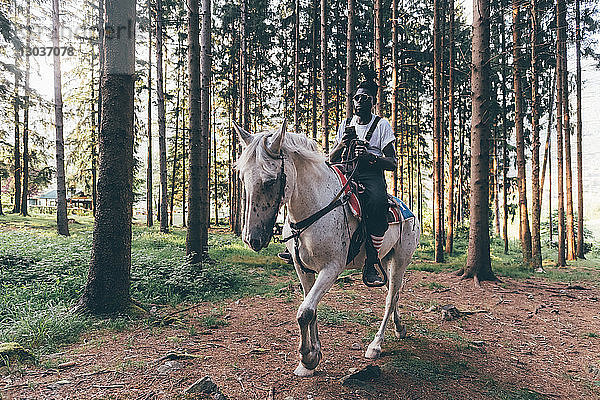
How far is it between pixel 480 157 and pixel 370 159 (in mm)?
7559

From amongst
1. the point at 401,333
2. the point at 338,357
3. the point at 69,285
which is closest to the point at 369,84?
the point at 338,357

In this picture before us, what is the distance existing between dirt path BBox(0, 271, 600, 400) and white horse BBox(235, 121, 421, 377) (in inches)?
27.7

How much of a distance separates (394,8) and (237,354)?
15.0 metres

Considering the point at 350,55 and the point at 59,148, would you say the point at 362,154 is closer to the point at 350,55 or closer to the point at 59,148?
the point at 350,55

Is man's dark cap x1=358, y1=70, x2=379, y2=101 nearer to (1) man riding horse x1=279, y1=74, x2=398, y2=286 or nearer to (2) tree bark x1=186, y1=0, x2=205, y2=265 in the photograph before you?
(1) man riding horse x1=279, y1=74, x2=398, y2=286

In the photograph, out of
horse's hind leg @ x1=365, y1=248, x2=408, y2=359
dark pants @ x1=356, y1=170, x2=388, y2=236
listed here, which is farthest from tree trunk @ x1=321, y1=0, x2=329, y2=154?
dark pants @ x1=356, y1=170, x2=388, y2=236

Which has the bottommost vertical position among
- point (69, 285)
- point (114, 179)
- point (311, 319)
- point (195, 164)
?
point (69, 285)

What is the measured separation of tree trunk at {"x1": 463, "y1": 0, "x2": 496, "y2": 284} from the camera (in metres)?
10.4

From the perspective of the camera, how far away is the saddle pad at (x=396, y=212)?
4.78 m

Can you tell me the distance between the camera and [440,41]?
14.7m

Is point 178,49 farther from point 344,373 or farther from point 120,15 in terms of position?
point 344,373

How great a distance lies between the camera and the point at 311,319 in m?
3.60

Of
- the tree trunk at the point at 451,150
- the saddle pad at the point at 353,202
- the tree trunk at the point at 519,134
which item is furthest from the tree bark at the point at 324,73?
the saddle pad at the point at 353,202

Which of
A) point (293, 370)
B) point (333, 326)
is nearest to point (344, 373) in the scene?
point (293, 370)
